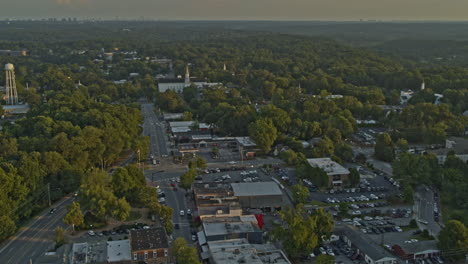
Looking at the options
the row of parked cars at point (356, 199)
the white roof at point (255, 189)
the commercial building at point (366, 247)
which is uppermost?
the white roof at point (255, 189)

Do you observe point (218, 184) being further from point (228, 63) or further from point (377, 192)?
point (228, 63)

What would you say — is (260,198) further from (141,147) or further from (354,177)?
(141,147)

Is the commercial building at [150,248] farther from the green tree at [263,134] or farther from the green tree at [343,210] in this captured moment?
the green tree at [263,134]

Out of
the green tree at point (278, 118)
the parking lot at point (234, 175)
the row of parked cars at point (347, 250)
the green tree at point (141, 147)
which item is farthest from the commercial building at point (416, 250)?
the green tree at point (278, 118)

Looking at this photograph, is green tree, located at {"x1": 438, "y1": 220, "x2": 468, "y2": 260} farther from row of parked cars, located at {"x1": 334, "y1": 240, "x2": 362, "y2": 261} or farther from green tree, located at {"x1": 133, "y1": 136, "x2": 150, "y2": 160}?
green tree, located at {"x1": 133, "y1": 136, "x2": 150, "y2": 160}

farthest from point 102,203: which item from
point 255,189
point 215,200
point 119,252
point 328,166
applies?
point 328,166

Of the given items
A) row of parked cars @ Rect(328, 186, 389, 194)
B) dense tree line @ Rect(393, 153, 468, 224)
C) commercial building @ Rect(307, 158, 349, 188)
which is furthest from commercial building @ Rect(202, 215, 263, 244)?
dense tree line @ Rect(393, 153, 468, 224)

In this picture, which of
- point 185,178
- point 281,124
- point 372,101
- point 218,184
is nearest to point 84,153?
point 185,178
